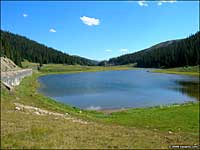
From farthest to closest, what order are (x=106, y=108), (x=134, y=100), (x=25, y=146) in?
(x=134, y=100), (x=106, y=108), (x=25, y=146)

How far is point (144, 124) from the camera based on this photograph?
30281mm

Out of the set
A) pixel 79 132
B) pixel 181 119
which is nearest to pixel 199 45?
pixel 181 119

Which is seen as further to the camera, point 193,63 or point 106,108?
point 193,63

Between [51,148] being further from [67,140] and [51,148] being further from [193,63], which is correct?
[193,63]

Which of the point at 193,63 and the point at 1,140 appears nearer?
the point at 1,140

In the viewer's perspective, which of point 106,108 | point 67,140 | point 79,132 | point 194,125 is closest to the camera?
point 67,140

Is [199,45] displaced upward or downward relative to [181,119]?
upward

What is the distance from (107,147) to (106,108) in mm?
31905

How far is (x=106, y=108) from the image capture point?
46719mm

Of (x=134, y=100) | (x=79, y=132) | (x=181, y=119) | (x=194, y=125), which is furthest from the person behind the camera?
(x=134, y=100)

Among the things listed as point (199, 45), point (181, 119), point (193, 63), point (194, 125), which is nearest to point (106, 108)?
point (181, 119)

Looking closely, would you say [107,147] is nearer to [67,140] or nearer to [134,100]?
[67,140]

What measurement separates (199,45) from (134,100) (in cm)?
13678

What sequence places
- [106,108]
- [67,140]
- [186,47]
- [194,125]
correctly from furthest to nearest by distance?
[186,47], [106,108], [194,125], [67,140]
